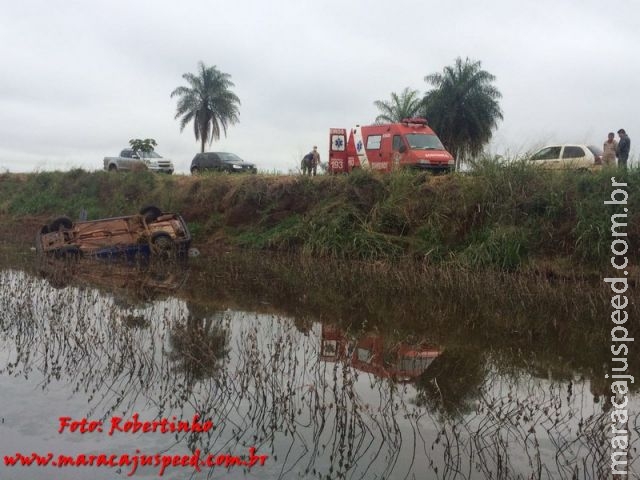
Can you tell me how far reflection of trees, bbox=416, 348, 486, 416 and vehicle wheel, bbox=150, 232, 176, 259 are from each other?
10.7 meters

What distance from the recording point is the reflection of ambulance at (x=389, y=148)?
18219 mm

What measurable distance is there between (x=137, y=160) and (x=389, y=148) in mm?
15176

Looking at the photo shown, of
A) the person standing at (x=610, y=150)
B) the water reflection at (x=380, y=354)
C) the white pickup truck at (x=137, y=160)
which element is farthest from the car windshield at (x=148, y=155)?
the water reflection at (x=380, y=354)

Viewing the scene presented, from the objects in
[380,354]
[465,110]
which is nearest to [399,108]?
[465,110]

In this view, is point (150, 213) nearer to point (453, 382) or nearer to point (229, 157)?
point (229, 157)

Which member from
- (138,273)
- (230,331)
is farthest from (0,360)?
(138,273)

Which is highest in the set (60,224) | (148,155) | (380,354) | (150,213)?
(148,155)

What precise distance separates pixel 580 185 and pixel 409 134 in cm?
612

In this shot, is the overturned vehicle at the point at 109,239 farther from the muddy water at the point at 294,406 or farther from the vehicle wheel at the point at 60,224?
the muddy water at the point at 294,406

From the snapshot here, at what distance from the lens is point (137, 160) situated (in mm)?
28516

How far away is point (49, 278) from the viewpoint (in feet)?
40.6

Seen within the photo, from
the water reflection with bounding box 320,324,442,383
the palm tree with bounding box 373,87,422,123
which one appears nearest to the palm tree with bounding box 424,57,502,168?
the palm tree with bounding box 373,87,422,123

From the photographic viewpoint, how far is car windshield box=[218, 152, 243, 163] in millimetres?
26892

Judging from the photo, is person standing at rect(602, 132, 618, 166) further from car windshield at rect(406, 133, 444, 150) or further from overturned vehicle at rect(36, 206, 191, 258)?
overturned vehicle at rect(36, 206, 191, 258)
